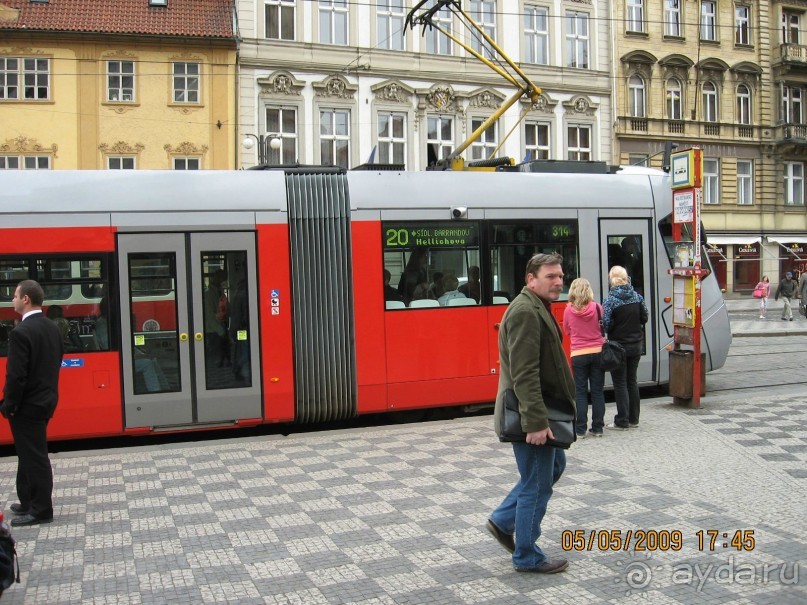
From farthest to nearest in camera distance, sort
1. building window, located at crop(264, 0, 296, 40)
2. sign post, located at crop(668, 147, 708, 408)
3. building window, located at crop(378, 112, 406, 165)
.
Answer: building window, located at crop(378, 112, 406, 165) → building window, located at crop(264, 0, 296, 40) → sign post, located at crop(668, 147, 708, 408)

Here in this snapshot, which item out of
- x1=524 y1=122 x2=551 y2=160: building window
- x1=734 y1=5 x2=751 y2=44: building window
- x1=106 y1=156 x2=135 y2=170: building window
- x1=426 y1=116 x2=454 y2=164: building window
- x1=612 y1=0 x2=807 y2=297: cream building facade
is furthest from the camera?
x1=734 y1=5 x2=751 y2=44: building window

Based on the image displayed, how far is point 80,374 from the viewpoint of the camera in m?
8.98

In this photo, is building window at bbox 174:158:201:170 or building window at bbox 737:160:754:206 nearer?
building window at bbox 174:158:201:170

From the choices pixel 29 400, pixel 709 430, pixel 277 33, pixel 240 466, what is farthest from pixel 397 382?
pixel 277 33

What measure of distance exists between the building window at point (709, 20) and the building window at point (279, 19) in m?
20.7

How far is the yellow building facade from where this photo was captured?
27891mm

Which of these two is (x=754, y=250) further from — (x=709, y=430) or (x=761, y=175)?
(x=709, y=430)

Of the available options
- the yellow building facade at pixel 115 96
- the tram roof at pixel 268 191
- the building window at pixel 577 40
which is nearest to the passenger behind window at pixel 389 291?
the tram roof at pixel 268 191

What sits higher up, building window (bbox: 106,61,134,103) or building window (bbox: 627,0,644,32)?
building window (bbox: 627,0,644,32)

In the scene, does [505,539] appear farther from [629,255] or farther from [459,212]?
[629,255]

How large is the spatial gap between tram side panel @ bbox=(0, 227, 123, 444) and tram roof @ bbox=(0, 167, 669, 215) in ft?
0.93

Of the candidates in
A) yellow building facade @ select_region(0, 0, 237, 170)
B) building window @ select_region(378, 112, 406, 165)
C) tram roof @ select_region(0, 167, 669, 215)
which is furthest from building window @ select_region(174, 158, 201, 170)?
tram roof @ select_region(0, 167, 669, 215)

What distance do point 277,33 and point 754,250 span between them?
81.9 ft

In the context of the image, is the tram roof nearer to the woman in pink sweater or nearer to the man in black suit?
the woman in pink sweater
